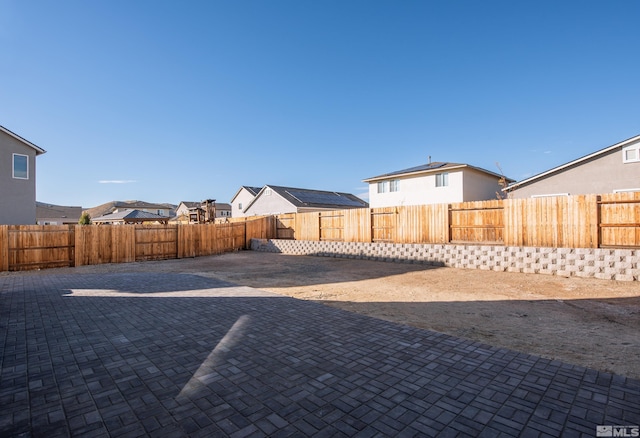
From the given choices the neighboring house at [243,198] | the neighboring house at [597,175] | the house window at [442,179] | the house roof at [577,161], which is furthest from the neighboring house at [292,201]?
the neighboring house at [597,175]

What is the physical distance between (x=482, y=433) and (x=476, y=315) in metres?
3.92

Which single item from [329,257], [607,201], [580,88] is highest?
[580,88]

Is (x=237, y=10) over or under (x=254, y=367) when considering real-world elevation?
over

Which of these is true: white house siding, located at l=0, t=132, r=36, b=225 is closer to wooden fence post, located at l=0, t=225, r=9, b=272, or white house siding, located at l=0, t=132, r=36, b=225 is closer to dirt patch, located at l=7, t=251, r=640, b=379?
wooden fence post, located at l=0, t=225, r=9, b=272

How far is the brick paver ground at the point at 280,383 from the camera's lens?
2.44 m

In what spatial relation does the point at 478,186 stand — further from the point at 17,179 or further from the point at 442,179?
the point at 17,179

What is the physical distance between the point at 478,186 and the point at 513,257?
655 inches

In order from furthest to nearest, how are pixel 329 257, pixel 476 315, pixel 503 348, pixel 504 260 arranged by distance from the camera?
pixel 329 257
pixel 504 260
pixel 476 315
pixel 503 348

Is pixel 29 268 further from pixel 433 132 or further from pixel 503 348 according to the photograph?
pixel 433 132

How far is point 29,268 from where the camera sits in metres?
12.6

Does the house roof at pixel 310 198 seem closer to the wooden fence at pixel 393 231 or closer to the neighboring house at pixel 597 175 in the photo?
the wooden fence at pixel 393 231

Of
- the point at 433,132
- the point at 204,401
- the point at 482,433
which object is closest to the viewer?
the point at 482,433

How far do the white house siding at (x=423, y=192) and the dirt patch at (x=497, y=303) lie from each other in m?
14.4

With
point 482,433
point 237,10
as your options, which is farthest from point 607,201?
point 237,10
